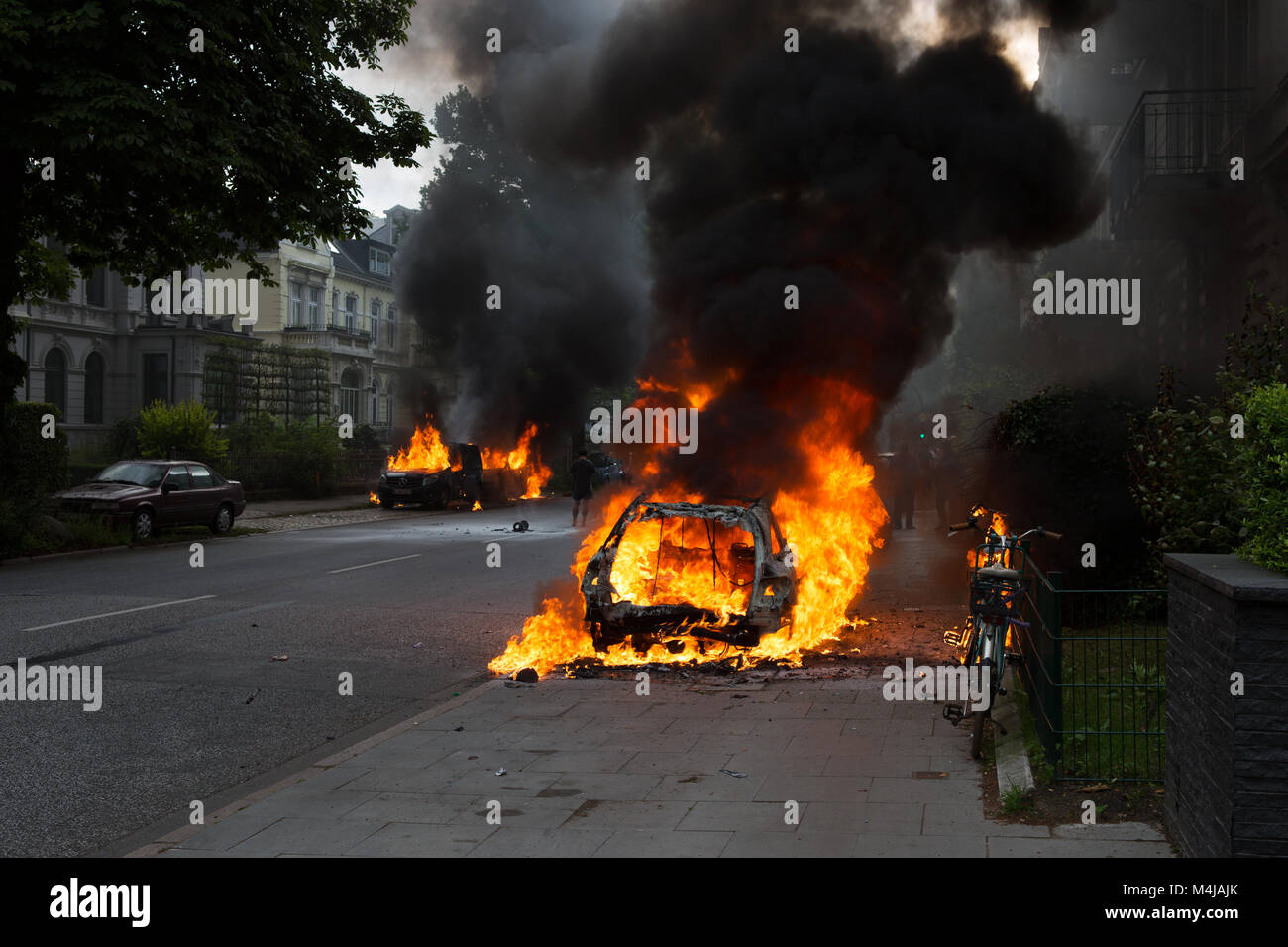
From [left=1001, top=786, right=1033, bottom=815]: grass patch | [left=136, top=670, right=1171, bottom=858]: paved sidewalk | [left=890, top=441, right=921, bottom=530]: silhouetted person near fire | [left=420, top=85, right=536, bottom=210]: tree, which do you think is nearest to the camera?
[left=136, top=670, right=1171, bottom=858]: paved sidewalk

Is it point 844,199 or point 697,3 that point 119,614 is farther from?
point 697,3

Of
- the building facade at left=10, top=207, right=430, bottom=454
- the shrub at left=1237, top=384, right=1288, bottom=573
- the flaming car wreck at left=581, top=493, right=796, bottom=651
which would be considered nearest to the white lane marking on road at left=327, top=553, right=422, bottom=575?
the flaming car wreck at left=581, top=493, right=796, bottom=651

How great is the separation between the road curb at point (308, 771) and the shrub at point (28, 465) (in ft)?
40.6

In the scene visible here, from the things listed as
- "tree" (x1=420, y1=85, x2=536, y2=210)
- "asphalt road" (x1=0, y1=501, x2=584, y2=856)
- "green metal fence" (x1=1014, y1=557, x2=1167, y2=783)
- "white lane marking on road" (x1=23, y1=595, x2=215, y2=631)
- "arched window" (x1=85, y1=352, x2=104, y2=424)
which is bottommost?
"asphalt road" (x1=0, y1=501, x2=584, y2=856)

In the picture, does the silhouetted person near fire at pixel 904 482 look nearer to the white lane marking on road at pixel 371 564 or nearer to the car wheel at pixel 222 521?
the white lane marking on road at pixel 371 564

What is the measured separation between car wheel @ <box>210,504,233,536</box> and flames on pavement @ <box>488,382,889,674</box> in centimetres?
1341

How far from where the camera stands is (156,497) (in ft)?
67.6

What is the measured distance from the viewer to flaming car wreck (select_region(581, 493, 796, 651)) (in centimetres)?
891

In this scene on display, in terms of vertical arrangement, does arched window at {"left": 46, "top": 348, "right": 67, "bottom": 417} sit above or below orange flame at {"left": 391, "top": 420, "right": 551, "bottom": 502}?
above

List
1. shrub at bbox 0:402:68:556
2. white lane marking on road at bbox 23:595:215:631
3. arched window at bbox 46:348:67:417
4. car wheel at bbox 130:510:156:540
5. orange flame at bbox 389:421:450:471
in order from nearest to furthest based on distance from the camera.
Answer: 1. white lane marking on road at bbox 23:595:215:631
2. shrub at bbox 0:402:68:556
3. car wheel at bbox 130:510:156:540
4. orange flame at bbox 389:421:450:471
5. arched window at bbox 46:348:67:417

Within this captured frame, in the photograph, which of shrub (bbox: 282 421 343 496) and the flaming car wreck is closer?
the flaming car wreck

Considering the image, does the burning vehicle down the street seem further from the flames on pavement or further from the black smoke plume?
the flames on pavement

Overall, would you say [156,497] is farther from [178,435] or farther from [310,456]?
[310,456]

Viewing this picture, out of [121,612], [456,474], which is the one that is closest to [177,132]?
[121,612]
